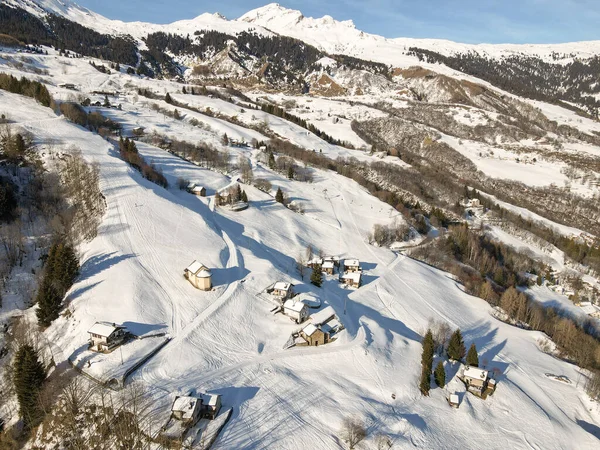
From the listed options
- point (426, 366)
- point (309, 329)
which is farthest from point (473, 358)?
point (309, 329)

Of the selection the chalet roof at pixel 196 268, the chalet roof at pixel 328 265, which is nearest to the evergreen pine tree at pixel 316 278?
the chalet roof at pixel 328 265

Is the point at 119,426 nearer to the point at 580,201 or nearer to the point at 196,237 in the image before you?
the point at 196,237

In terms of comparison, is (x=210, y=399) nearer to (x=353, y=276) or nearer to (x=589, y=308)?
(x=353, y=276)

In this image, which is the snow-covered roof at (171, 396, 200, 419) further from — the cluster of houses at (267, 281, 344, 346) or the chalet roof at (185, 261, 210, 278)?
the chalet roof at (185, 261, 210, 278)

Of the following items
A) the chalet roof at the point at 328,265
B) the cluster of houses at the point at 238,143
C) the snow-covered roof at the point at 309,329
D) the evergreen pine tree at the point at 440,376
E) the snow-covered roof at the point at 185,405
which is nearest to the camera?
the snow-covered roof at the point at 185,405

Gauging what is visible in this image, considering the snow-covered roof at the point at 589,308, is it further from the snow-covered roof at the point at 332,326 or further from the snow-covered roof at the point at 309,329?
the snow-covered roof at the point at 309,329

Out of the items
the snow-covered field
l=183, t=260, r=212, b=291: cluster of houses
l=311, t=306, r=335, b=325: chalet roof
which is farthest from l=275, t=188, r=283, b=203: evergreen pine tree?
l=311, t=306, r=335, b=325: chalet roof

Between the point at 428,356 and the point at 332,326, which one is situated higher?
the point at 332,326
